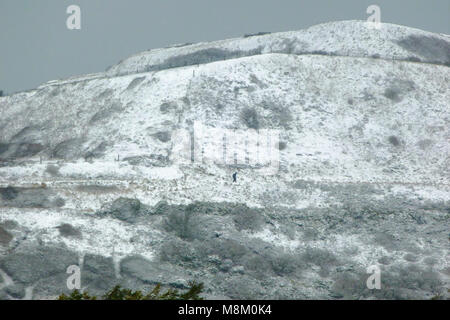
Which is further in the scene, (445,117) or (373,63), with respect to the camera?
(373,63)

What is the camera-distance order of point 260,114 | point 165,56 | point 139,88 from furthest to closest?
point 165,56
point 139,88
point 260,114

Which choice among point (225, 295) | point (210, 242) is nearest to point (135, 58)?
point (210, 242)

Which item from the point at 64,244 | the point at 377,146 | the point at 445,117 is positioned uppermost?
the point at 445,117

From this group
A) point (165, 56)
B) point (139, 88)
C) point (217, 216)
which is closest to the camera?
point (217, 216)

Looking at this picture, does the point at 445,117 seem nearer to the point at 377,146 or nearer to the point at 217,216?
the point at 377,146

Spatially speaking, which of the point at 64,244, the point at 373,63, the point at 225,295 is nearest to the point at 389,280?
the point at 225,295

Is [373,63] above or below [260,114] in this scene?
above
